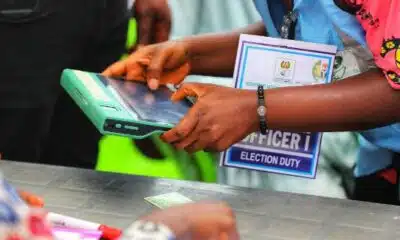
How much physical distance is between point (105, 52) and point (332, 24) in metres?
0.62

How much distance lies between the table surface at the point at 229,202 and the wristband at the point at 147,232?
1.26ft

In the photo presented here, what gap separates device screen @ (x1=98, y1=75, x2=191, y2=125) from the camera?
1.14 meters

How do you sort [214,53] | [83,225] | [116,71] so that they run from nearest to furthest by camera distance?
1. [83,225]
2. [116,71]
3. [214,53]

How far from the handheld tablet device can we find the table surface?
0.10 meters

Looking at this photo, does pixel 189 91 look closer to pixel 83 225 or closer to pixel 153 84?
pixel 153 84

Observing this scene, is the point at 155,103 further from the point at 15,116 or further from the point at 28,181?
the point at 15,116

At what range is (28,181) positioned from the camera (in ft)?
3.78

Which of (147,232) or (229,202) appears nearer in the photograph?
(147,232)

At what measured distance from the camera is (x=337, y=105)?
117 cm

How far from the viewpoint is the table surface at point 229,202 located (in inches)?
40.5

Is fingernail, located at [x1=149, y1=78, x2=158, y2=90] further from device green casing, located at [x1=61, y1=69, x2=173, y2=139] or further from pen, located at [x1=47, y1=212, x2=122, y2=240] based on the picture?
pen, located at [x1=47, y1=212, x2=122, y2=240]

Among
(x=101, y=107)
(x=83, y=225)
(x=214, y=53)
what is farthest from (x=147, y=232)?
(x=214, y=53)

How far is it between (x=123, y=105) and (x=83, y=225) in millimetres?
256

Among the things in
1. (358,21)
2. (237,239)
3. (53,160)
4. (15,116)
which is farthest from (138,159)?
(237,239)
